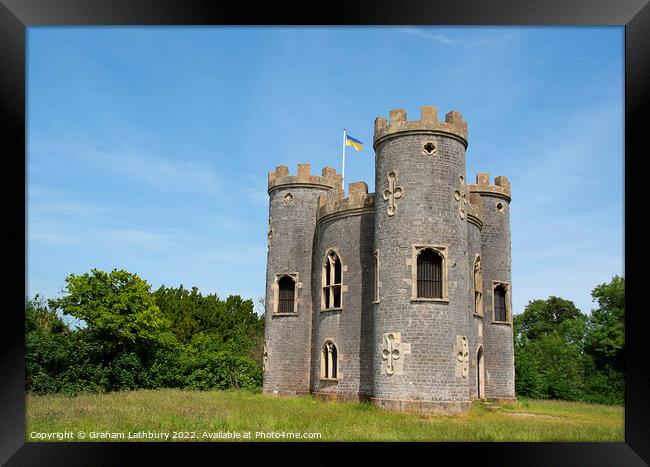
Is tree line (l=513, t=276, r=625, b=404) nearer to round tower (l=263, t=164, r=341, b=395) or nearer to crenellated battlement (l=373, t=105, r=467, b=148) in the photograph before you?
round tower (l=263, t=164, r=341, b=395)

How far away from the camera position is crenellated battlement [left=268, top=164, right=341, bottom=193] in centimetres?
2994

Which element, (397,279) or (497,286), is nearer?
(397,279)

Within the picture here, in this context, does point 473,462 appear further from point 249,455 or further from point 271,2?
point 271,2

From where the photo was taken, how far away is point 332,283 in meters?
26.0

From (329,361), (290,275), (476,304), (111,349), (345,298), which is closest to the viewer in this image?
(345,298)

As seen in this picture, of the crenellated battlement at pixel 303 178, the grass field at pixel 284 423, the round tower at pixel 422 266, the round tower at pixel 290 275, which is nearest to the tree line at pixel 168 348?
the grass field at pixel 284 423

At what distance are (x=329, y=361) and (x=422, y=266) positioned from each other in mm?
6406

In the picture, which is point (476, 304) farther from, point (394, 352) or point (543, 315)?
point (543, 315)

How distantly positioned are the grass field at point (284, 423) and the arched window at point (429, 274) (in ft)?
13.3

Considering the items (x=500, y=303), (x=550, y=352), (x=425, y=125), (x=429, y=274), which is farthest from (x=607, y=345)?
(x=425, y=125)

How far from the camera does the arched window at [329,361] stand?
25453 millimetres

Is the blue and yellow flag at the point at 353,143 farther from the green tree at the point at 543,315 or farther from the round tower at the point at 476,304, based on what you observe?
the green tree at the point at 543,315

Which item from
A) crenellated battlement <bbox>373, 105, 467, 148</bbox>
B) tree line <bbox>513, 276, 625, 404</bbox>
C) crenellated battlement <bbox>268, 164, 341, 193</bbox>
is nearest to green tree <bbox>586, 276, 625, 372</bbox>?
tree line <bbox>513, 276, 625, 404</bbox>
